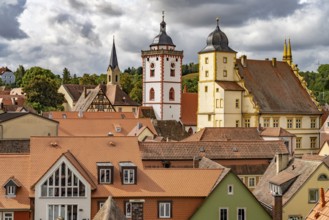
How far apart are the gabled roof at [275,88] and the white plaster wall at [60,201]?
49638mm

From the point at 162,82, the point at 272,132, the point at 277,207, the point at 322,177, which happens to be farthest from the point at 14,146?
the point at 162,82

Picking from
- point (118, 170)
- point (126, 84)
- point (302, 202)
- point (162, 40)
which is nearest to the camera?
point (302, 202)

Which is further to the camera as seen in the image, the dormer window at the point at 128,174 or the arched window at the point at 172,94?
the arched window at the point at 172,94

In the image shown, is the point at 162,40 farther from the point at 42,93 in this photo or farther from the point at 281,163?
the point at 281,163

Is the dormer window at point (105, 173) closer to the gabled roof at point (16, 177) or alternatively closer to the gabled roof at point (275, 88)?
the gabled roof at point (16, 177)

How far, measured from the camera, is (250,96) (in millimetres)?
87062

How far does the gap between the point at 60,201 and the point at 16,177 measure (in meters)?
3.47

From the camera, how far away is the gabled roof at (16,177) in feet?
132

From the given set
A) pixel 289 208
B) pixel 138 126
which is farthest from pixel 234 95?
pixel 289 208

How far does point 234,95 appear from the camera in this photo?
87.2 meters

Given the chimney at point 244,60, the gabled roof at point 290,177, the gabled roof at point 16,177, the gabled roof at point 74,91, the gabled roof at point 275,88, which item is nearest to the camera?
the gabled roof at point 16,177

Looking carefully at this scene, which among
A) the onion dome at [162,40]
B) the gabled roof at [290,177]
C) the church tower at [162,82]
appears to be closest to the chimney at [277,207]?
the gabled roof at [290,177]

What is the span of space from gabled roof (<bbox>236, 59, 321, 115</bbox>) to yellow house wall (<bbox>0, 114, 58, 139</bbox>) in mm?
32603

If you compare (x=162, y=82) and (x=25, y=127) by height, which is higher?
(x=162, y=82)
